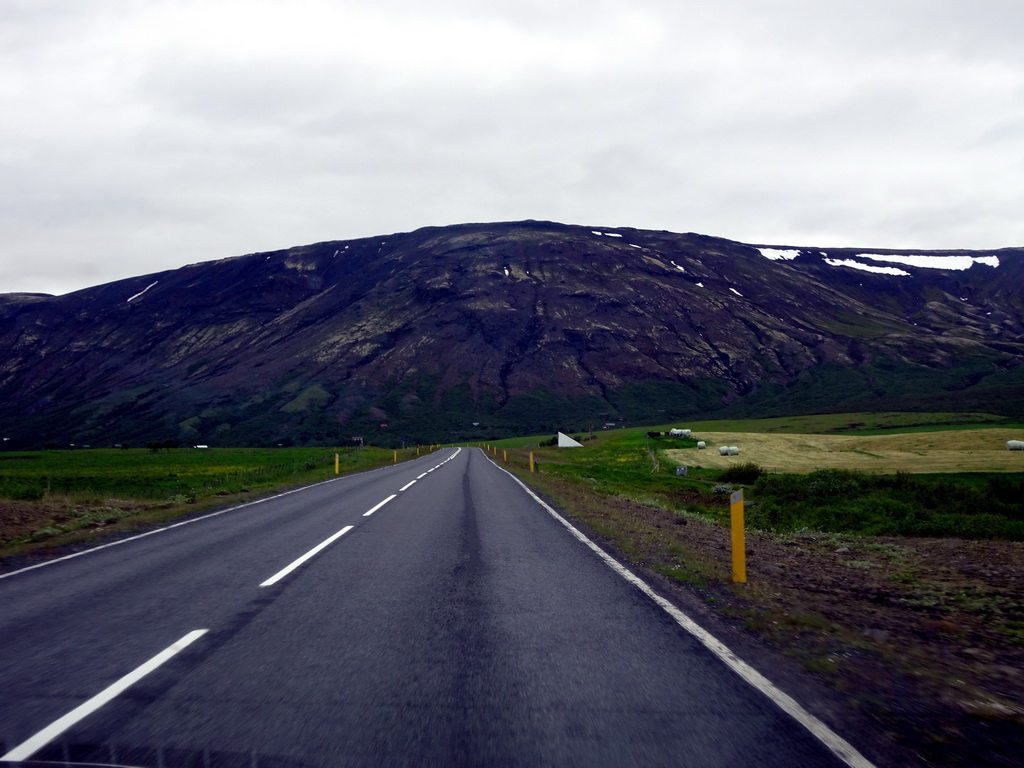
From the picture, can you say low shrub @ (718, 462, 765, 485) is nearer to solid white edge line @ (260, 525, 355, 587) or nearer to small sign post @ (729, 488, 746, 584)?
solid white edge line @ (260, 525, 355, 587)

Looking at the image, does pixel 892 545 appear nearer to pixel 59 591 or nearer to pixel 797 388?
pixel 59 591

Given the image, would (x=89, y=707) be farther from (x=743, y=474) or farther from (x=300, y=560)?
(x=743, y=474)

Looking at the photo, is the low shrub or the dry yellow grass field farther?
the dry yellow grass field

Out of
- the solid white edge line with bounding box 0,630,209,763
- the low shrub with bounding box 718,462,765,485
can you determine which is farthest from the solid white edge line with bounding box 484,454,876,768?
the low shrub with bounding box 718,462,765,485

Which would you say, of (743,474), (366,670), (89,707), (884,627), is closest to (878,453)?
(743,474)

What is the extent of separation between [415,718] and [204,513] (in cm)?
1541

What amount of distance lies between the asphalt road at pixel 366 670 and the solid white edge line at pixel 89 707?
0.02m

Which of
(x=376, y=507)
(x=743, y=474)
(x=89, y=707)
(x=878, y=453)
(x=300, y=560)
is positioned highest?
(x=89, y=707)

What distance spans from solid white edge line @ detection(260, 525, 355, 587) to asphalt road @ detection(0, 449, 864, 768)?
0.25 feet

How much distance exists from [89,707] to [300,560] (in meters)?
5.60

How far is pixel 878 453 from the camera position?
5509cm

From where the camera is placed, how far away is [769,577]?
9.48 metres

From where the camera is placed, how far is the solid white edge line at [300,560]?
855 cm

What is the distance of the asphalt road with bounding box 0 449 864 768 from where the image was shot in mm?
3914
